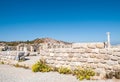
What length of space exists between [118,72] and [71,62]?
8.95 ft

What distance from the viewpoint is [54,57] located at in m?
11.0

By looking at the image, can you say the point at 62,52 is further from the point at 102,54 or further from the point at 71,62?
the point at 102,54

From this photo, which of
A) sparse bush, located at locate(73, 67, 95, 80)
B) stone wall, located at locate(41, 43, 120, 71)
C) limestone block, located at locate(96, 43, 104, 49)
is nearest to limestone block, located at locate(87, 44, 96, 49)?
stone wall, located at locate(41, 43, 120, 71)

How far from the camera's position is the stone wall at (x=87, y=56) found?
28.1 ft

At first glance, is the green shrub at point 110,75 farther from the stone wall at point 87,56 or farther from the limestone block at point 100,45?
the limestone block at point 100,45

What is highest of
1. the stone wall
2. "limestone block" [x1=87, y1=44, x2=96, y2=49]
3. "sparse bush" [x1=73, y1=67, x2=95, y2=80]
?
"limestone block" [x1=87, y1=44, x2=96, y2=49]

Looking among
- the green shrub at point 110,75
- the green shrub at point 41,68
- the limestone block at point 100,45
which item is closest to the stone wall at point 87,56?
the limestone block at point 100,45

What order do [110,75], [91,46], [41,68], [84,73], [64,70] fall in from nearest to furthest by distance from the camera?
[110,75], [84,73], [91,46], [64,70], [41,68]

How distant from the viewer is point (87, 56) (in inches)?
374

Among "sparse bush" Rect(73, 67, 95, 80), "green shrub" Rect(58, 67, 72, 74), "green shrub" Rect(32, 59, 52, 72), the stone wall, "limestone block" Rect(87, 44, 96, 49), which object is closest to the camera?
the stone wall

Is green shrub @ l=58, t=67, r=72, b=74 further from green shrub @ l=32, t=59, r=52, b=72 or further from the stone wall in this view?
green shrub @ l=32, t=59, r=52, b=72

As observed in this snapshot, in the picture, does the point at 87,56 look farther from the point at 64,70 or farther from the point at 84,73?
the point at 64,70

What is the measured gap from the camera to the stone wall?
8.55m

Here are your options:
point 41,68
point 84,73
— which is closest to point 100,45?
point 84,73
